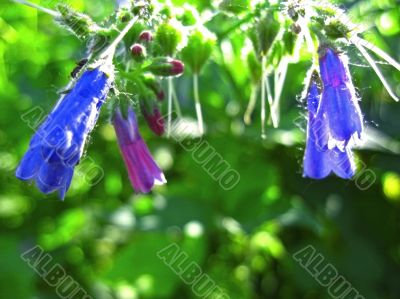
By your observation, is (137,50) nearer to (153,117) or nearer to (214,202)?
(153,117)

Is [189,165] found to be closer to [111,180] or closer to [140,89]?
[111,180]

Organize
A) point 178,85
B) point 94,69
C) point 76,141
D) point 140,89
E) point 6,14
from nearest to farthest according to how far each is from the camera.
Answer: point 76,141
point 94,69
point 140,89
point 178,85
point 6,14

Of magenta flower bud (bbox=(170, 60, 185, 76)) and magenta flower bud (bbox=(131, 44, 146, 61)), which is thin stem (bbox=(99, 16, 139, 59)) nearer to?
magenta flower bud (bbox=(131, 44, 146, 61))

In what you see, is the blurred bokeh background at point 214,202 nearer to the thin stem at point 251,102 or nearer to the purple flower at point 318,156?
the thin stem at point 251,102

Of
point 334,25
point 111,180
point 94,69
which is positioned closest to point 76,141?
point 94,69

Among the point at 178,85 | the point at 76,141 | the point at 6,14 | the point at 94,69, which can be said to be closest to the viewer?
the point at 76,141
